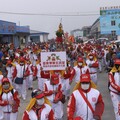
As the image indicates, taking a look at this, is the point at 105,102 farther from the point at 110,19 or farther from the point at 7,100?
the point at 110,19

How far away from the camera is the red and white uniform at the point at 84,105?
261 inches

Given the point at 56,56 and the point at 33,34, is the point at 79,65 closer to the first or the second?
the point at 56,56

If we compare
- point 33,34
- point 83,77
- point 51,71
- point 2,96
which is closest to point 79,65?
point 51,71

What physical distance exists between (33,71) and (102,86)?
3.68 m

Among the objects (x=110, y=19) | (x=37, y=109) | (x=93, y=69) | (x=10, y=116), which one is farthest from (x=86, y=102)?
(x=110, y=19)

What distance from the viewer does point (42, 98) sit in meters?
6.34

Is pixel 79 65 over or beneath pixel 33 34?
beneath

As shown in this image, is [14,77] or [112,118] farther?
[14,77]

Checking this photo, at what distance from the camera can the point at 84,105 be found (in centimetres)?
663

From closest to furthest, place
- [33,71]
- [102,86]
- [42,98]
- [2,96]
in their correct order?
[42,98] < [2,96] < [33,71] < [102,86]

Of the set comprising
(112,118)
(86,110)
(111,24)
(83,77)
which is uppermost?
(111,24)

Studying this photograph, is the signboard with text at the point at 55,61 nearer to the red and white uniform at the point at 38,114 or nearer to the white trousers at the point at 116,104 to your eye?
the white trousers at the point at 116,104

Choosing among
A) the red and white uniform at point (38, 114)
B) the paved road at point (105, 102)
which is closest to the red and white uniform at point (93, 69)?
the paved road at point (105, 102)

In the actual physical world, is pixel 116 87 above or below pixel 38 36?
below
